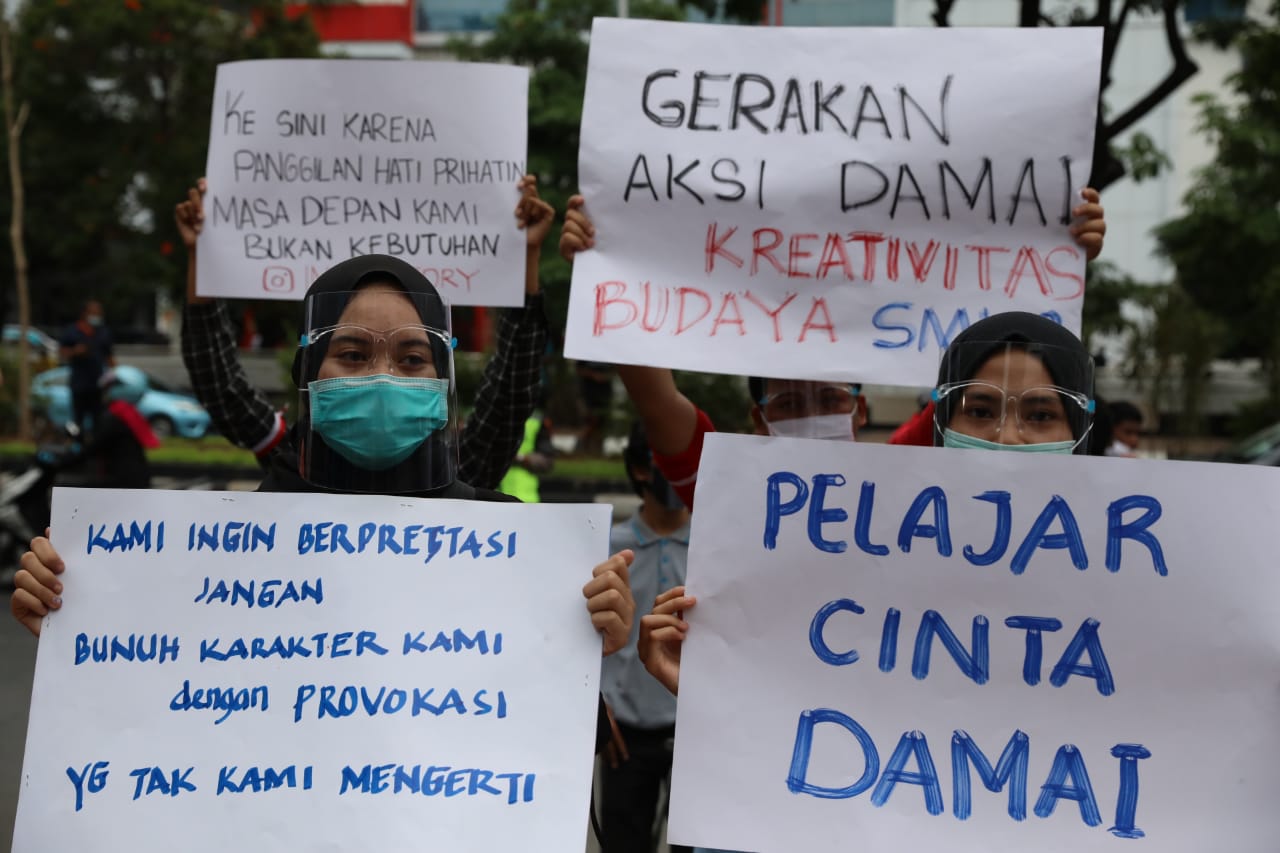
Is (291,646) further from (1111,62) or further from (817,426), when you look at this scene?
(1111,62)

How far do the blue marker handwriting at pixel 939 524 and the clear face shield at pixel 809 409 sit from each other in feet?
3.32

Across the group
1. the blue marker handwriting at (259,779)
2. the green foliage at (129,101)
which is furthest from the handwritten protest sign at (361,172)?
the green foliage at (129,101)

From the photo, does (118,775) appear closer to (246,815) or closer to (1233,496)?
(246,815)

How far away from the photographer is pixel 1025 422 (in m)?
2.40

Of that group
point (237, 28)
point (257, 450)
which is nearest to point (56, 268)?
point (237, 28)

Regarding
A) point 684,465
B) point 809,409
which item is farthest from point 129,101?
point 684,465

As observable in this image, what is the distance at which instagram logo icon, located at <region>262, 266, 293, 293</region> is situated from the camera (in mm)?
3529

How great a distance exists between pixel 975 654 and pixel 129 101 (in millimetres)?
24544

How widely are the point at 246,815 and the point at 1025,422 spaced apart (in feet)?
4.78

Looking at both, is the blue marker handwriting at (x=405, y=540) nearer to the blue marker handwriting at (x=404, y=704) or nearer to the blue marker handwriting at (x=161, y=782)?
the blue marker handwriting at (x=404, y=704)

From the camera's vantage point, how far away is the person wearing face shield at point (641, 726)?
3.77 m

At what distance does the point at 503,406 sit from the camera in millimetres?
3193

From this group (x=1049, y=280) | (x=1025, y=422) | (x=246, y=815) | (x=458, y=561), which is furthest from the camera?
(x=1049, y=280)

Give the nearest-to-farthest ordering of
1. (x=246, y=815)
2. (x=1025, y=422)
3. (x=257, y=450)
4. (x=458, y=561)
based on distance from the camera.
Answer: (x=246, y=815)
(x=458, y=561)
(x=1025, y=422)
(x=257, y=450)
